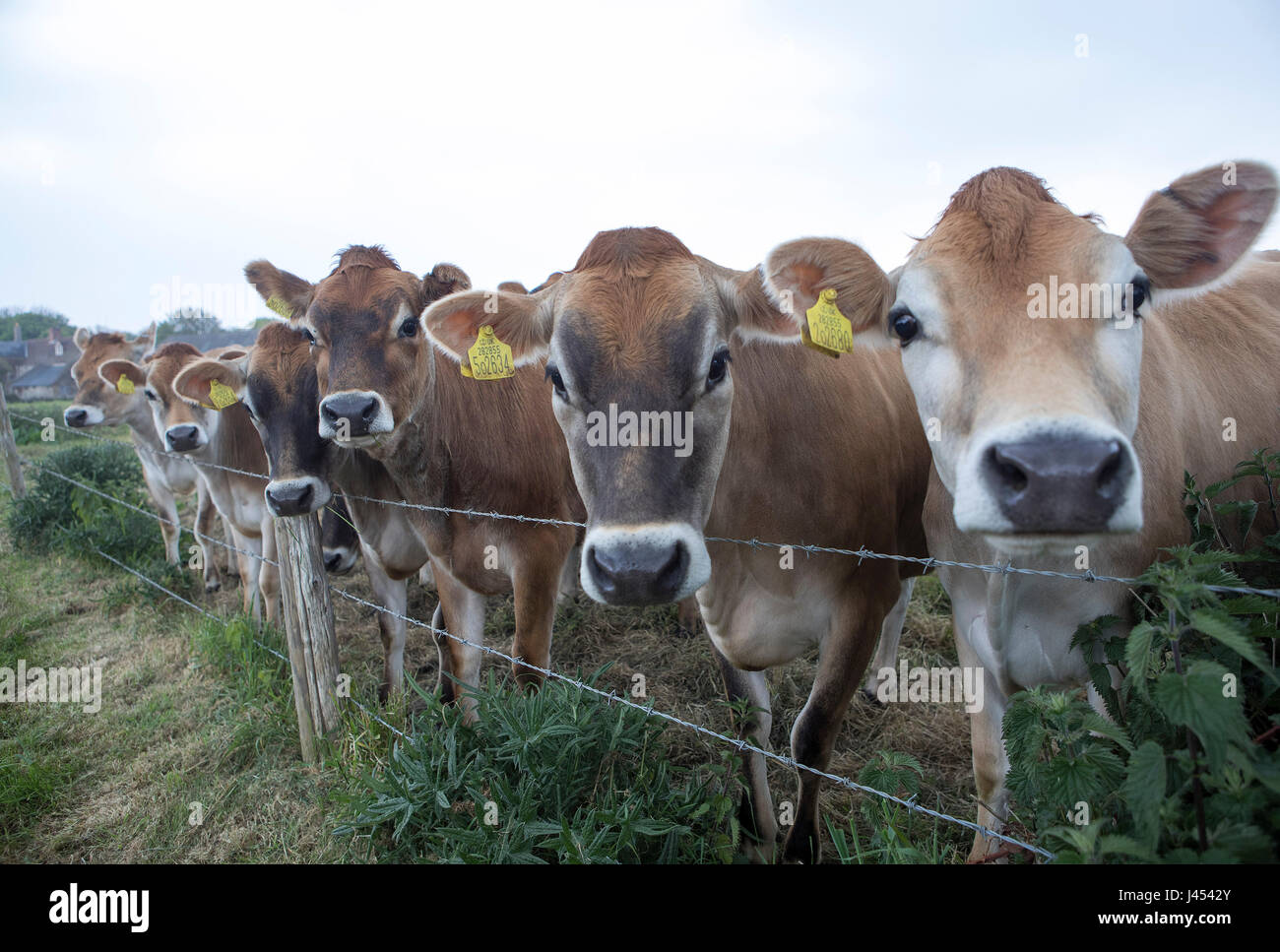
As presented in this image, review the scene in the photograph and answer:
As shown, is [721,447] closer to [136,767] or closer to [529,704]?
[529,704]

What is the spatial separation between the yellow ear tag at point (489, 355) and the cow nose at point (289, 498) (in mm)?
1563

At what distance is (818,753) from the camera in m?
3.18

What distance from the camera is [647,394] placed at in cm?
240

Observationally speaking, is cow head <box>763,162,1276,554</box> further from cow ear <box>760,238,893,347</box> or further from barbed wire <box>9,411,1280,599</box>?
barbed wire <box>9,411,1280,599</box>

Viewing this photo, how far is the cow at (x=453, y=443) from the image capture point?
3992mm

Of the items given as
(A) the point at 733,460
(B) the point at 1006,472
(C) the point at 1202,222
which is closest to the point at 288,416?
(A) the point at 733,460

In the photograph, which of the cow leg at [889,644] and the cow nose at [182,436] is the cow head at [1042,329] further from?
the cow nose at [182,436]

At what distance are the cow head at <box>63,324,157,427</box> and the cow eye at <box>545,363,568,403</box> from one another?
812 cm

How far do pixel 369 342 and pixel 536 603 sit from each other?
1.76m

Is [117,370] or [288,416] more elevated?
[117,370]

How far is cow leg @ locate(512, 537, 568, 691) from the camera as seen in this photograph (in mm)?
4039

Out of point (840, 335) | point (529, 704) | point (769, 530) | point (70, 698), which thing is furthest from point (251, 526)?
point (840, 335)

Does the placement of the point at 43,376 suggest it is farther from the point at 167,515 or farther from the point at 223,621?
the point at 223,621
